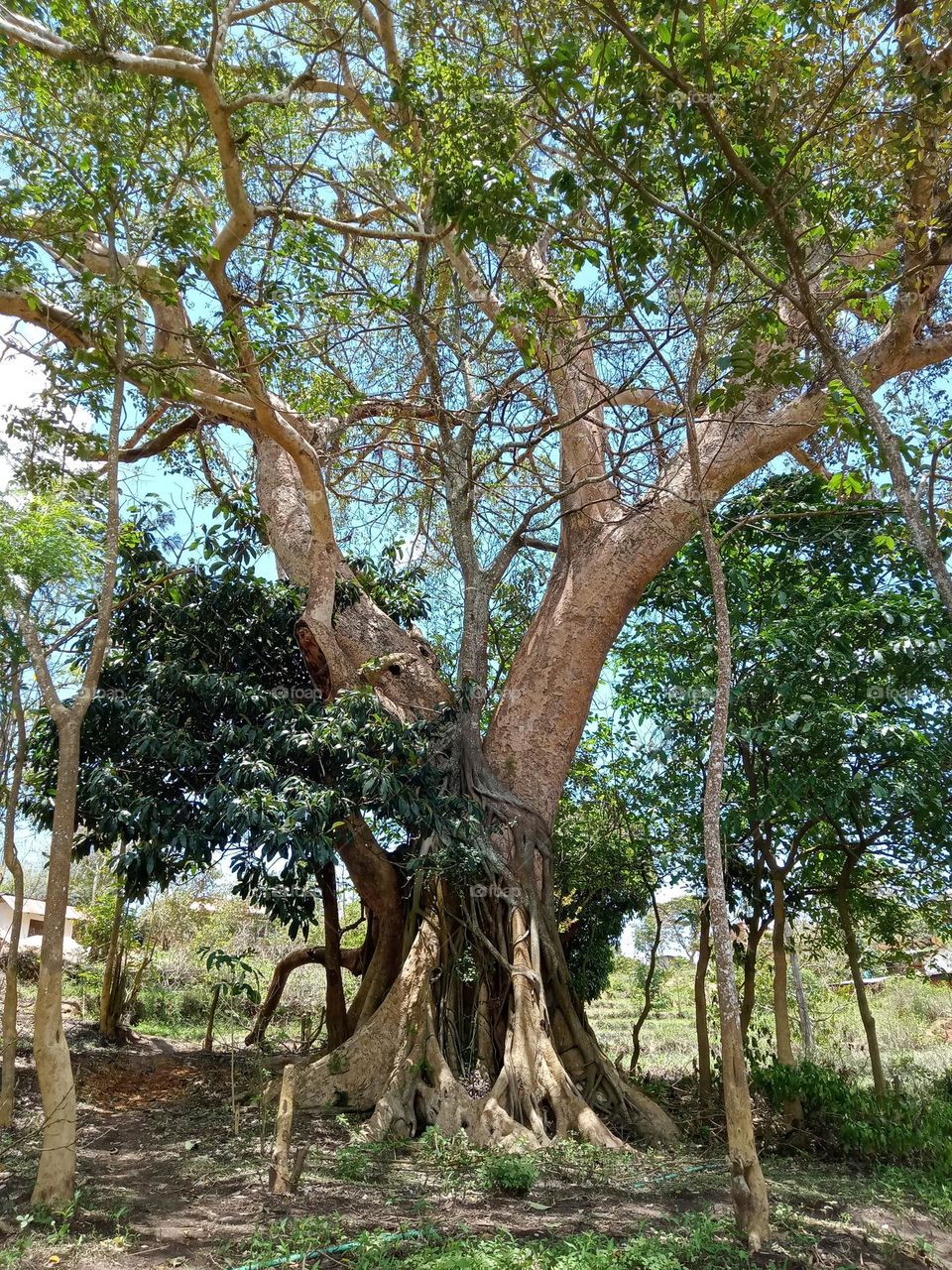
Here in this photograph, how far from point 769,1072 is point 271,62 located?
9.51 meters

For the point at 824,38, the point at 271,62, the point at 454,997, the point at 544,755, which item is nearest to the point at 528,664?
the point at 544,755

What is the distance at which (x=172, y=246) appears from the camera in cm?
599

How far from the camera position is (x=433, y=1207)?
4.83 m

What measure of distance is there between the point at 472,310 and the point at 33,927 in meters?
21.4

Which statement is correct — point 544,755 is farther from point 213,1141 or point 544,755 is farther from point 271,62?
point 271,62

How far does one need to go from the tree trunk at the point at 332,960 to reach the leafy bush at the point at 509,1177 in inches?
141

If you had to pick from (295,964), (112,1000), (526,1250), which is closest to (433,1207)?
(526,1250)

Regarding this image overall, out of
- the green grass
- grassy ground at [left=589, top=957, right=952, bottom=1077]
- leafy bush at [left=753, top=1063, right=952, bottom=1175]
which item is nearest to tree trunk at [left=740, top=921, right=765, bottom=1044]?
leafy bush at [left=753, top=1063, right=952, bottom=1175]

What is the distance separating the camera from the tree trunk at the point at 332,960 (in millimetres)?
8641

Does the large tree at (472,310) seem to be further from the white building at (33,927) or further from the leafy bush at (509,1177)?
the white building at (33,927)

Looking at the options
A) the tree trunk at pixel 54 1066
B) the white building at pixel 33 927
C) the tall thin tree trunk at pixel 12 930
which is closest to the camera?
the tree trunk at pixel 54 1066

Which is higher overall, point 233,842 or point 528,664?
point 528,664

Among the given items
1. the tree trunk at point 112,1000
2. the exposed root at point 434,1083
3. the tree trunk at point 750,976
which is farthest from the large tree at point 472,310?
the tree trunk at point 112,1000

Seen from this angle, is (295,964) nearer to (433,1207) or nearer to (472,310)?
(433,1207)
